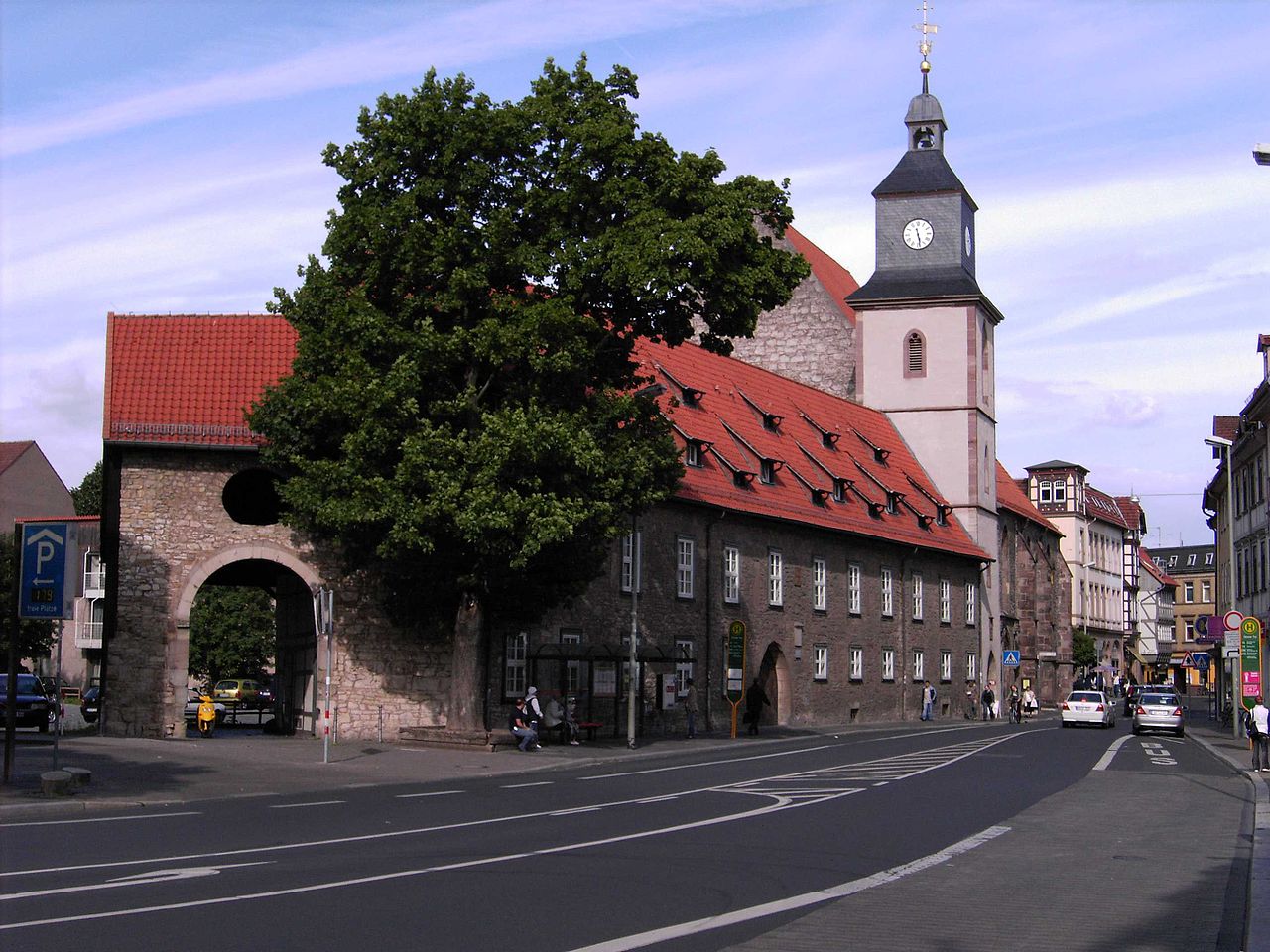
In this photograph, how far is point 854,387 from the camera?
69.8 m

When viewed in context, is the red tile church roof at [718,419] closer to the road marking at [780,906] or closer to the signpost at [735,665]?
the signpost at [735,665]

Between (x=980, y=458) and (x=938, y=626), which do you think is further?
(x=980, y=458)

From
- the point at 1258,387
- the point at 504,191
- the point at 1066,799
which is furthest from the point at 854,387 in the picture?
the point at 1066,799

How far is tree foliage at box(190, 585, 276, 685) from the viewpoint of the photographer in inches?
3182

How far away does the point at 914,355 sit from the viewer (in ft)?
224

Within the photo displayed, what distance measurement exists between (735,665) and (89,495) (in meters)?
65.9

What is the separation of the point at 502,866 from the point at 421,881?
122 centimetres

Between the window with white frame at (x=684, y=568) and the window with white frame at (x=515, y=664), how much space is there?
7676mm

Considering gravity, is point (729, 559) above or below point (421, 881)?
above

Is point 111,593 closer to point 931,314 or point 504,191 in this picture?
point 504,191

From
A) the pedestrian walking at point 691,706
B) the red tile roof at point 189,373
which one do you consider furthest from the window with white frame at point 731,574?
the red tile roof at point 189,373

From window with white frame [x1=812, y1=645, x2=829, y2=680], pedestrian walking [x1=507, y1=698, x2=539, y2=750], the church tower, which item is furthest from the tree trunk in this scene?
the church tower

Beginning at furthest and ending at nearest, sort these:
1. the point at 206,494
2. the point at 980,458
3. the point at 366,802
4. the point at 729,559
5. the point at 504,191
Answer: the point at 980,458, the point at 729,559, the point at 206,494, the point at 504,191, the point at 366,802

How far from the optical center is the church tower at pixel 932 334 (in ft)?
221
